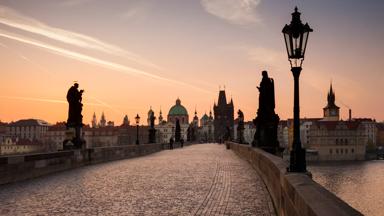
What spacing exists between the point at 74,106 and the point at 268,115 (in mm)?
10992

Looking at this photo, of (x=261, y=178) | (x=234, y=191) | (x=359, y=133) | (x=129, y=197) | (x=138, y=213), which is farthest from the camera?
(x=359, y=133)

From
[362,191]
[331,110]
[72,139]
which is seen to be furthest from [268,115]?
[331,110]

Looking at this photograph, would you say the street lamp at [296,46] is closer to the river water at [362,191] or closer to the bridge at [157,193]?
the bridge at [157,193]

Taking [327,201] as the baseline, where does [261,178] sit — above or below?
below

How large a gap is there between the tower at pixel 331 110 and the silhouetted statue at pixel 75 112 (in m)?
171

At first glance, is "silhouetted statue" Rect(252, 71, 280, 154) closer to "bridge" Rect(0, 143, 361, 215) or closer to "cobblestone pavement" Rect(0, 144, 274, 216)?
"bridge" Rect(0, 143, 361, 215)

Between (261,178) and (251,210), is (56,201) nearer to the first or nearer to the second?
(251,210)

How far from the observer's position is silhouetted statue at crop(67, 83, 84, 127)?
2525cm

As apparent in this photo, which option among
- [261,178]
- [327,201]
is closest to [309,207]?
[327,201]

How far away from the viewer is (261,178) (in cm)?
1609

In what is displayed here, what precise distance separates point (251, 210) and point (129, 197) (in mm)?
3301

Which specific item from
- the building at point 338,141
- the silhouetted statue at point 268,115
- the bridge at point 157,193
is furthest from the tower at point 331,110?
the bridge at point 157,193

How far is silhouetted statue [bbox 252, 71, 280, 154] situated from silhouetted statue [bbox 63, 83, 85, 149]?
10057 mm

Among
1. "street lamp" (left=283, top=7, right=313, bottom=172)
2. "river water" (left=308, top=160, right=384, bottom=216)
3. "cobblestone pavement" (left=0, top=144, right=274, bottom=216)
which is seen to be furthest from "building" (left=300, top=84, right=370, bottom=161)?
"street lamp" (left=283, top=7, right=313, bottom=172)
